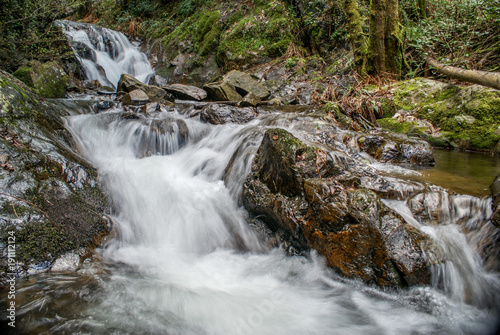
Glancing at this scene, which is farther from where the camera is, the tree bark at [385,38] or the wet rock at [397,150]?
the tree bark at [385,38]

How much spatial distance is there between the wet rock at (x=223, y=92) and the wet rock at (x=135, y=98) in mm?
1924

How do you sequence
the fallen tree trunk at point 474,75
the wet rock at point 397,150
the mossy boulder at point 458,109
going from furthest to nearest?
1. the mossy boulder at point 458,109
2. the wet rock at point 397,150
3. the fallen tree trunk at point 474,75

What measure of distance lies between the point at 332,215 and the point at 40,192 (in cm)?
307

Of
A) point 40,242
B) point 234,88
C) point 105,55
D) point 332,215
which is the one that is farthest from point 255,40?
point 40,242

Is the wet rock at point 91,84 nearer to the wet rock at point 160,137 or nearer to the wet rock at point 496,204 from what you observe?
the wet rock at point 160,137

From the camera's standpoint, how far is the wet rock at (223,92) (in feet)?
26.5

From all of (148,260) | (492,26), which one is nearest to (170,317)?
(148,260)

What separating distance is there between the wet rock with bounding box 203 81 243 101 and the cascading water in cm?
424

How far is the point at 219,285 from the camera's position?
107 inches

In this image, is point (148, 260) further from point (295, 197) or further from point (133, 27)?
point (133, 27)

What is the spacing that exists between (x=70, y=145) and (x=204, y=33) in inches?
429

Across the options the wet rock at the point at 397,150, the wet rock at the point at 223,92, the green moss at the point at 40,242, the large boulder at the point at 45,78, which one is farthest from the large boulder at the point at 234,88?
the green moss at the point at 40,242

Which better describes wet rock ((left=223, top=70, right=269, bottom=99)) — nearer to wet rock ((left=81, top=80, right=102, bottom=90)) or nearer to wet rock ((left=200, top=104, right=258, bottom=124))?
wet rock ((left=200, top=104, right=258, bottom=124))

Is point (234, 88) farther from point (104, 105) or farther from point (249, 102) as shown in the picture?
point (104, 105)
